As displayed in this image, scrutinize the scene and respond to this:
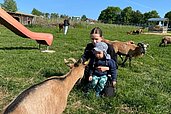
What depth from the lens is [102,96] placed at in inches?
234

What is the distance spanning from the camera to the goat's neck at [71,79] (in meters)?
4.00

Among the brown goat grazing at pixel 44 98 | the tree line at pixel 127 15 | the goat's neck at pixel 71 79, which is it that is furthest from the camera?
the tree line at pixel 127 15

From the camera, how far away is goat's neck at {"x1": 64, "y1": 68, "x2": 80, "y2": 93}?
4001 millimetres

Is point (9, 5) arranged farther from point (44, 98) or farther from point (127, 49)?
point (44, 98)

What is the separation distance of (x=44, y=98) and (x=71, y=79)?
0.76m

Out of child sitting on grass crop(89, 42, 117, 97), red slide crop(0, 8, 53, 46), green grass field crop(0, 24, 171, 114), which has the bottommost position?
green grass field crop(0, 24, 171, 114)

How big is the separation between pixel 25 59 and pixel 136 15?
10655 centimetres

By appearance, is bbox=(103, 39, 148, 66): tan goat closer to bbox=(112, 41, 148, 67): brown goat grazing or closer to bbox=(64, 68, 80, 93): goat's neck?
bbox=(112, 41, 148, 67): brown goat grazing

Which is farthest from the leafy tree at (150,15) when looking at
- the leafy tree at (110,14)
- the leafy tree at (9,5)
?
the leafy tree at (9,5)

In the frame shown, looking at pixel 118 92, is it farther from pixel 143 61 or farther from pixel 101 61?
pixel 143 61

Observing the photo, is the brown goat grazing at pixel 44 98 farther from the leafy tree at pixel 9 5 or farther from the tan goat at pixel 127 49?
the leafy tree at pixel 9 5

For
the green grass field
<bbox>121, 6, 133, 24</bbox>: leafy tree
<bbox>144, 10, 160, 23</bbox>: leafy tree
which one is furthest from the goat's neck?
<bbox>144, 10, 160, 23</bbox>: leafy tree

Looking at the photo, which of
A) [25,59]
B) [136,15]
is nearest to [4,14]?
[25,59]

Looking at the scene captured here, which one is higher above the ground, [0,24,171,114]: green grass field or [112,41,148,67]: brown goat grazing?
[112,41,148,67]: brown goat grazing
